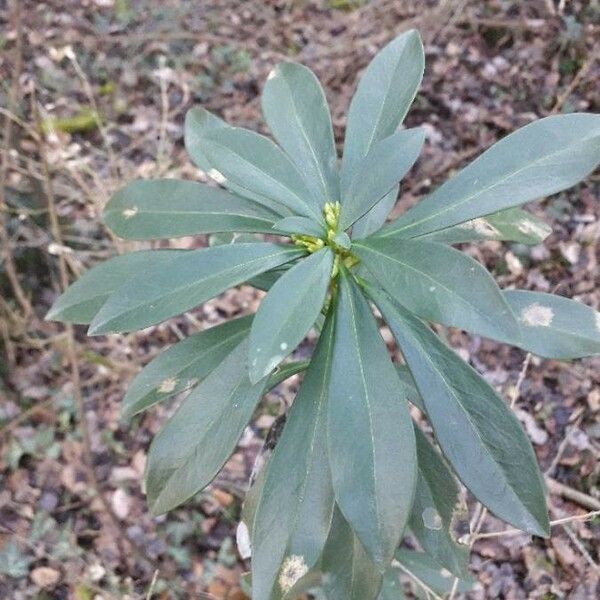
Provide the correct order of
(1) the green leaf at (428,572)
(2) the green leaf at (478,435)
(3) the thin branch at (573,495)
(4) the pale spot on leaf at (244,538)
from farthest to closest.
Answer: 1. (3) the thin branch at (573,495)
2. (1) the green leaf at (428,572)
3. (4) the pale spot on leaf at (244,538)
4. (2) the green leaf at (478,435)

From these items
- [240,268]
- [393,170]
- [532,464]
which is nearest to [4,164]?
[240,268]

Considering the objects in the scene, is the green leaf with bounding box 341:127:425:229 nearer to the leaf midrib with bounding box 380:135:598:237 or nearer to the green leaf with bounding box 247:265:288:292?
the leaf midrib with bounding box 380:135:598:237

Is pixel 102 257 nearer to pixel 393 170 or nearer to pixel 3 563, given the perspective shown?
pixel 3 563

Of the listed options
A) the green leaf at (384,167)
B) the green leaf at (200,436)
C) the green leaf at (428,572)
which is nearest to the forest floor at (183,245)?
the green leaf at (428,572)

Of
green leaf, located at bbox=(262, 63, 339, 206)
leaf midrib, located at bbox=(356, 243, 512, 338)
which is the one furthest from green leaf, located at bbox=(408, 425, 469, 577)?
green leaf, located at bbox=(262, 63, 339, 206)

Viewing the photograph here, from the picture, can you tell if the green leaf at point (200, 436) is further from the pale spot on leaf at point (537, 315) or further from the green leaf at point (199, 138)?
the pale spot on leaf at point (537, 315)
